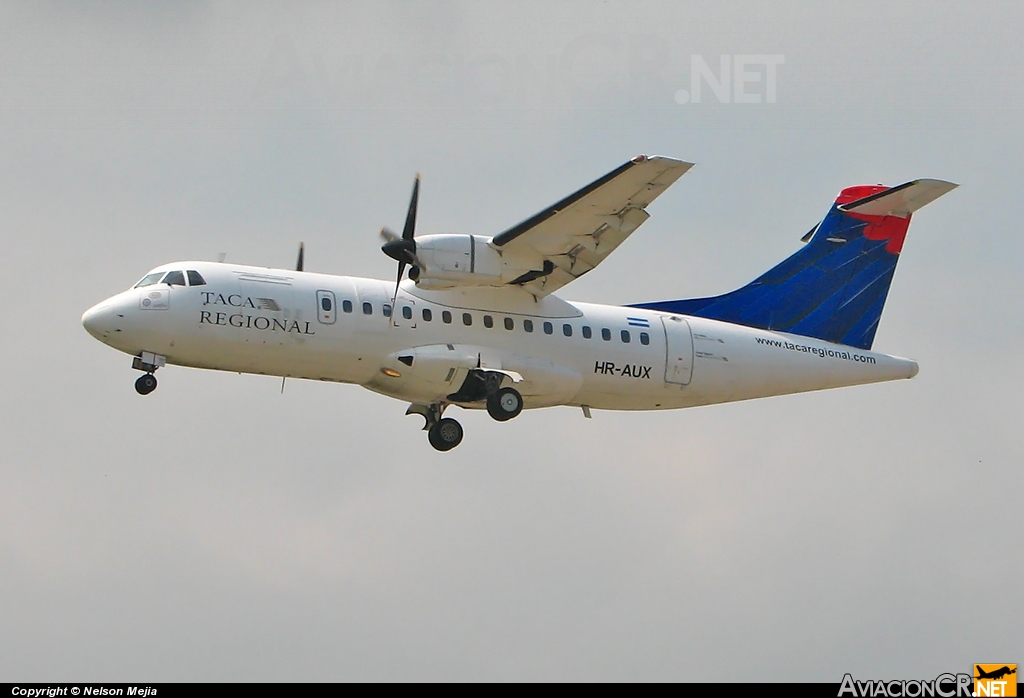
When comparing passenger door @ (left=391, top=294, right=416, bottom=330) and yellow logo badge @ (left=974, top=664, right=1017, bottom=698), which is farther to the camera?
passenger door @ (left=391, top=294, right=416, bottom=330)

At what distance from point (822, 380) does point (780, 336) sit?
1015 millimetres

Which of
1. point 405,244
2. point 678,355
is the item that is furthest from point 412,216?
point 678,355

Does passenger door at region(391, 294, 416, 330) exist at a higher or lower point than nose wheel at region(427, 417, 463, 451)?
higher

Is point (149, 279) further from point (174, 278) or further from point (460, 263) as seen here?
point (460, 263)

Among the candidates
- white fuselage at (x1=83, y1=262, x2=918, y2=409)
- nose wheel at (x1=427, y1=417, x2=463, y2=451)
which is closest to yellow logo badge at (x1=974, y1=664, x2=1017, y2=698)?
white fuselage at (x1=83, y1=262, x2=918, y2=409)

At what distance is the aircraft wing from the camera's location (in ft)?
63.6

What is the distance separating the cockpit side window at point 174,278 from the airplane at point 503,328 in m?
0.02

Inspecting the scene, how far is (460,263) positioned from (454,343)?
4.26 feet

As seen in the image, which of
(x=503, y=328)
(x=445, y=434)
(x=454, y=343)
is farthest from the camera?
(x=445, y=434)

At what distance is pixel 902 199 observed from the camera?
24.2 meters

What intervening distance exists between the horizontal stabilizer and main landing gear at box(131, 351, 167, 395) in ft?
40.5

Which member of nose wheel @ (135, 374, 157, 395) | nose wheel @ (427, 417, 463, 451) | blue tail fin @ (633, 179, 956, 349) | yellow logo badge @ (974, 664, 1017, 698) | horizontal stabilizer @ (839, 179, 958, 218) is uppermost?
horizontal stabilizer @ (839, 179, 958, 218)

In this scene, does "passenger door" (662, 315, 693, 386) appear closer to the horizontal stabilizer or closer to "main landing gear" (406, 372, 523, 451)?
"main landing gear" (406, 372, 523, 451)

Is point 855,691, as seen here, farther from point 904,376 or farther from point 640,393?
point 904,376
